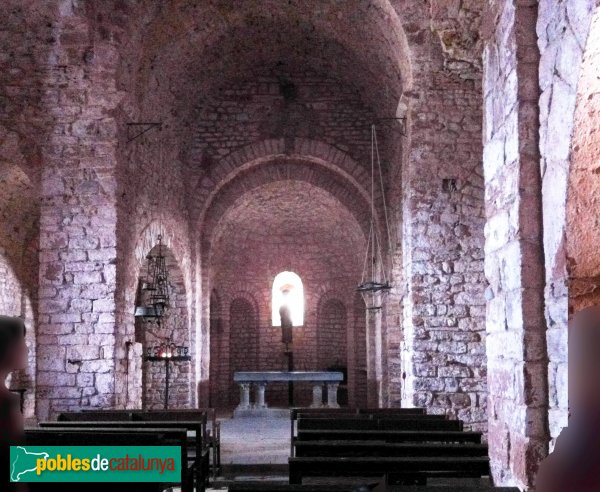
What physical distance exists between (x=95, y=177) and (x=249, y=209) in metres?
8.80

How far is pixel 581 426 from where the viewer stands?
48.0 inches

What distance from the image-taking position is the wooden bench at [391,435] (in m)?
5.60

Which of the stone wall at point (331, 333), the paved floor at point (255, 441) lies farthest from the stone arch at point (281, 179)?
the stone wall at point (331, 333)

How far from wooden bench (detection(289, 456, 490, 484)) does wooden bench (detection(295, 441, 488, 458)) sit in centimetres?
8

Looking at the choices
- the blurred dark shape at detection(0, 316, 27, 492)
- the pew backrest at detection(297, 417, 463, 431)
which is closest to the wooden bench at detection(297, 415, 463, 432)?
the pew backrest at detection(297, 417, 463, 431)

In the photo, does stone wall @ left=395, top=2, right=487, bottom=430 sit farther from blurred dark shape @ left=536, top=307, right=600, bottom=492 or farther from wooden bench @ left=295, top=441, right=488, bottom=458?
blurred dark shape @ left=536, top=307, right=600, bottom=492

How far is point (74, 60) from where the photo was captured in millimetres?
9477

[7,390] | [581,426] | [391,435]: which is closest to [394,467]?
[391,435]

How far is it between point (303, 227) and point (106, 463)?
15.0 meters

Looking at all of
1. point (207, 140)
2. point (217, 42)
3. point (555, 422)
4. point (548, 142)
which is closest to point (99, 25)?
point (217, 42)

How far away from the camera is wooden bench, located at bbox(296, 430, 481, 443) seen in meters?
5.60

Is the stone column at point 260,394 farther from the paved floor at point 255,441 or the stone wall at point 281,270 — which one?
the stone wall at point 281,270

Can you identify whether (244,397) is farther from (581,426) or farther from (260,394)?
(581,426)

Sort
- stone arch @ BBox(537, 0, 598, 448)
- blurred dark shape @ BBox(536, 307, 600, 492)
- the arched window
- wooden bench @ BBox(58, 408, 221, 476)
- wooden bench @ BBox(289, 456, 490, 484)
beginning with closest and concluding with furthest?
blurred dark shape @ BBox(536, 307, 600, 492), stone arch @ BBox(537, 0, 598, 448), wooden bench @ BBox(289, 456, 490, 484), wooden bench @ BBox(58, 408, 221, 476), the arched window
